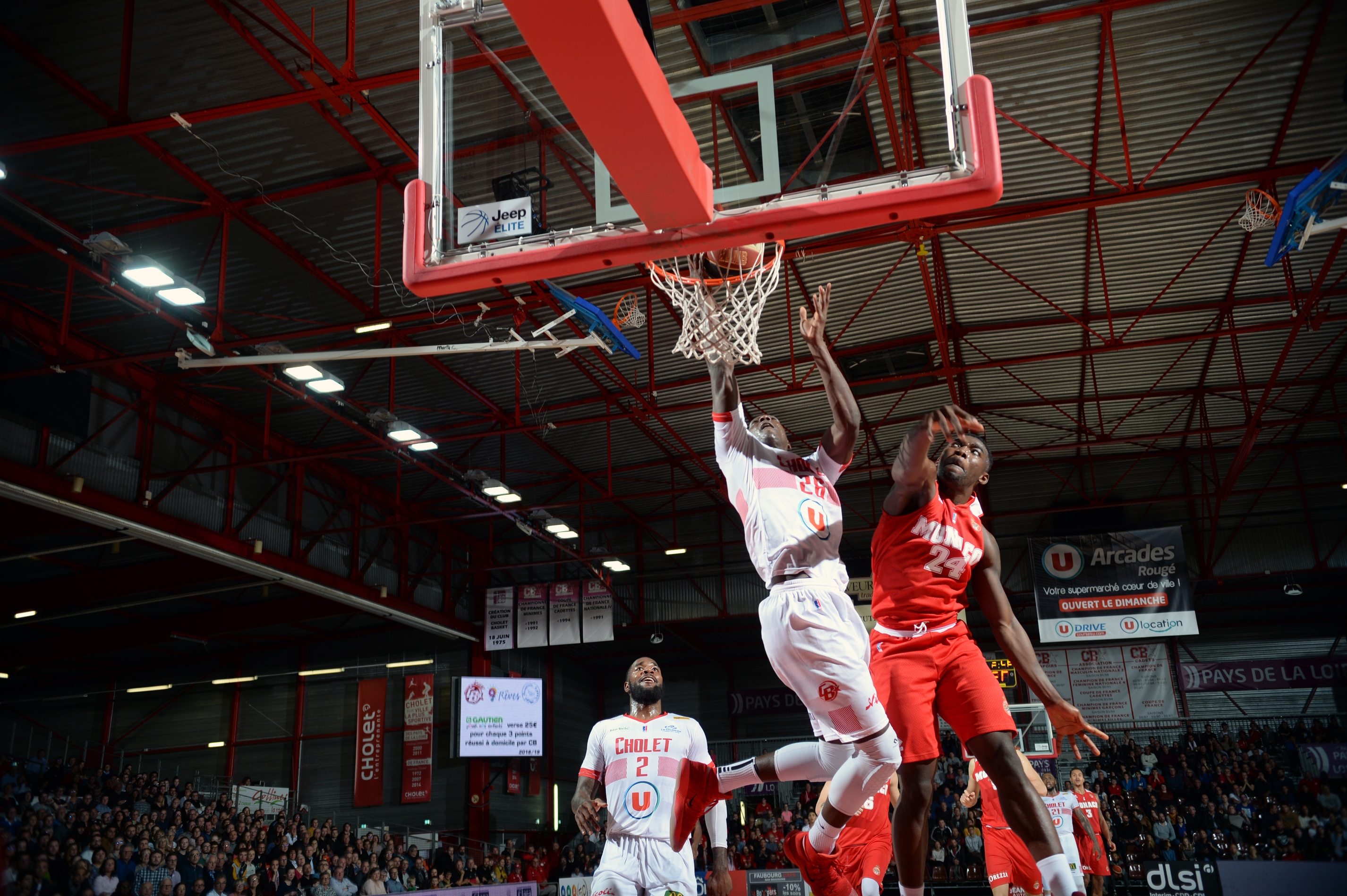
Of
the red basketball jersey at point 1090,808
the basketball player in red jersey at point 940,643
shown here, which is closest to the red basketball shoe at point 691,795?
the basketball player in red jersey at point 940,643

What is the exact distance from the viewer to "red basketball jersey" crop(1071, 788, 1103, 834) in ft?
40.3

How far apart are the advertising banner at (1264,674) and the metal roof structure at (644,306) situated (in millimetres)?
1838

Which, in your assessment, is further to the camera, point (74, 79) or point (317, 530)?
point (317, 530)

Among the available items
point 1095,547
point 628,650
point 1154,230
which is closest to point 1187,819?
point 1095,547

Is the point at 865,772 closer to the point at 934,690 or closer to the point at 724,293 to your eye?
the point at 934,690

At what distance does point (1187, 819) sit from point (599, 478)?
1487 centimetres

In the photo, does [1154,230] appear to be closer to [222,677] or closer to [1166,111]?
[1166,111]

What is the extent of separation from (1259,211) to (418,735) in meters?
22.9

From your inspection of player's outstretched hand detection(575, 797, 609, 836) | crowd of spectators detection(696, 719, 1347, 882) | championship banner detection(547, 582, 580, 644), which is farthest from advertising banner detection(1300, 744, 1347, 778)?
player's outstretched hand detection(575, 797, 609, 836)

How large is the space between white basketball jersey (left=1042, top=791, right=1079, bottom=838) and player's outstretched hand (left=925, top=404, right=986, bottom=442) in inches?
271

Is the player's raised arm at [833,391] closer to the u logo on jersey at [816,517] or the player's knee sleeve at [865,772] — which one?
the u logo on jersey at [816,517]

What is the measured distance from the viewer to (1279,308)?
18766 millimetres

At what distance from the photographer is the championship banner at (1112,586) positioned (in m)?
21.7

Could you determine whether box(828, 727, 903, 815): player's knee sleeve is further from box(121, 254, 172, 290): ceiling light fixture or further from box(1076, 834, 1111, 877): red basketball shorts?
box(121, 254, 172, 290): ceiling light fixture
